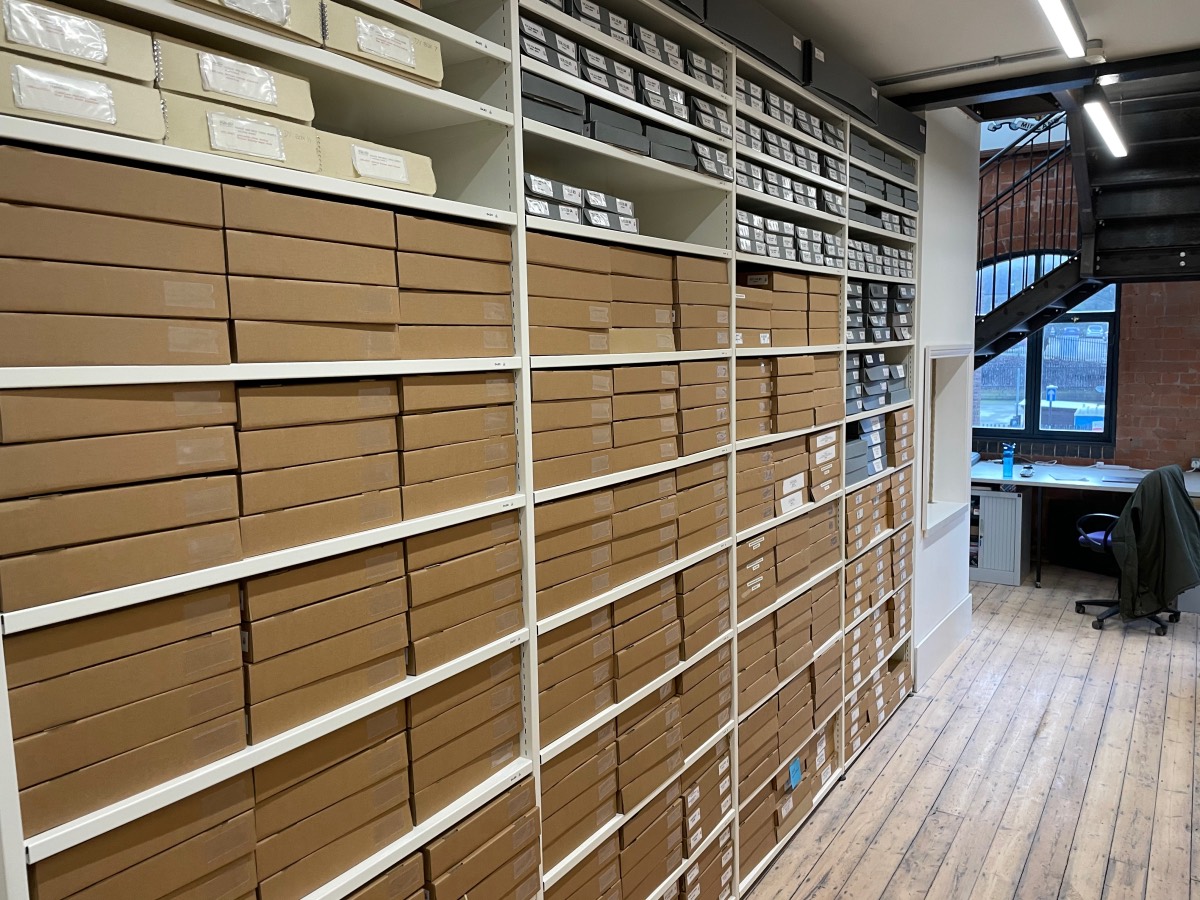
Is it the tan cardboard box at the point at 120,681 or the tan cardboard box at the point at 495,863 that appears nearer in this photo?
the tan cardboard box at the point at 120,681

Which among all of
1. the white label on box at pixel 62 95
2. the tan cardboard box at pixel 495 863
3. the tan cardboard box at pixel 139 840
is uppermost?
the white label on box at pixel 62 95

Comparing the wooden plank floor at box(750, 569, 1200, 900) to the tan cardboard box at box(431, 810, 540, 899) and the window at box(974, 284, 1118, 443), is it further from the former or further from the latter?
the window at box(974, 284, 1118, 443)

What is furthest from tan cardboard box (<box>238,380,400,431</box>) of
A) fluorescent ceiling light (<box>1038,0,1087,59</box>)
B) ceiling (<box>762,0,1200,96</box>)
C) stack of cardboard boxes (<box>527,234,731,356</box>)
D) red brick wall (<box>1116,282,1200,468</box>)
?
red brick wall (<box>1116,282,1200,468</box>)

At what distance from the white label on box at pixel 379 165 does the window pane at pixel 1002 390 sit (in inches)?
280

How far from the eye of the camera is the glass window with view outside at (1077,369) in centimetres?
717

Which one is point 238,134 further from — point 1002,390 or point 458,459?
point 1002,390

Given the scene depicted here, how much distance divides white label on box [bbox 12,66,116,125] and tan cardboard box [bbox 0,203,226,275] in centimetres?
13

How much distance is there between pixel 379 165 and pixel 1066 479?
19.9 ft

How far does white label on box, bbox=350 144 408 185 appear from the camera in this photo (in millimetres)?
1513

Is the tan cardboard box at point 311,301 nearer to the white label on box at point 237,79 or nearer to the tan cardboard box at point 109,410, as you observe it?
the tan cardboard box at point 109,410

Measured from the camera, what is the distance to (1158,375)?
6.87 m

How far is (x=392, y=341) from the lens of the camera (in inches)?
63.4

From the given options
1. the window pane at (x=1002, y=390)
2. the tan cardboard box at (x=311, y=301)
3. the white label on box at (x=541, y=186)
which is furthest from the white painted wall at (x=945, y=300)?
the tan cardboard box at (x=311, y=301)

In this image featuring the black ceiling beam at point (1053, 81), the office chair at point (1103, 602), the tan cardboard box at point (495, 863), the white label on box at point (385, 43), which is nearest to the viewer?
the white label on box at point (385, 43)
